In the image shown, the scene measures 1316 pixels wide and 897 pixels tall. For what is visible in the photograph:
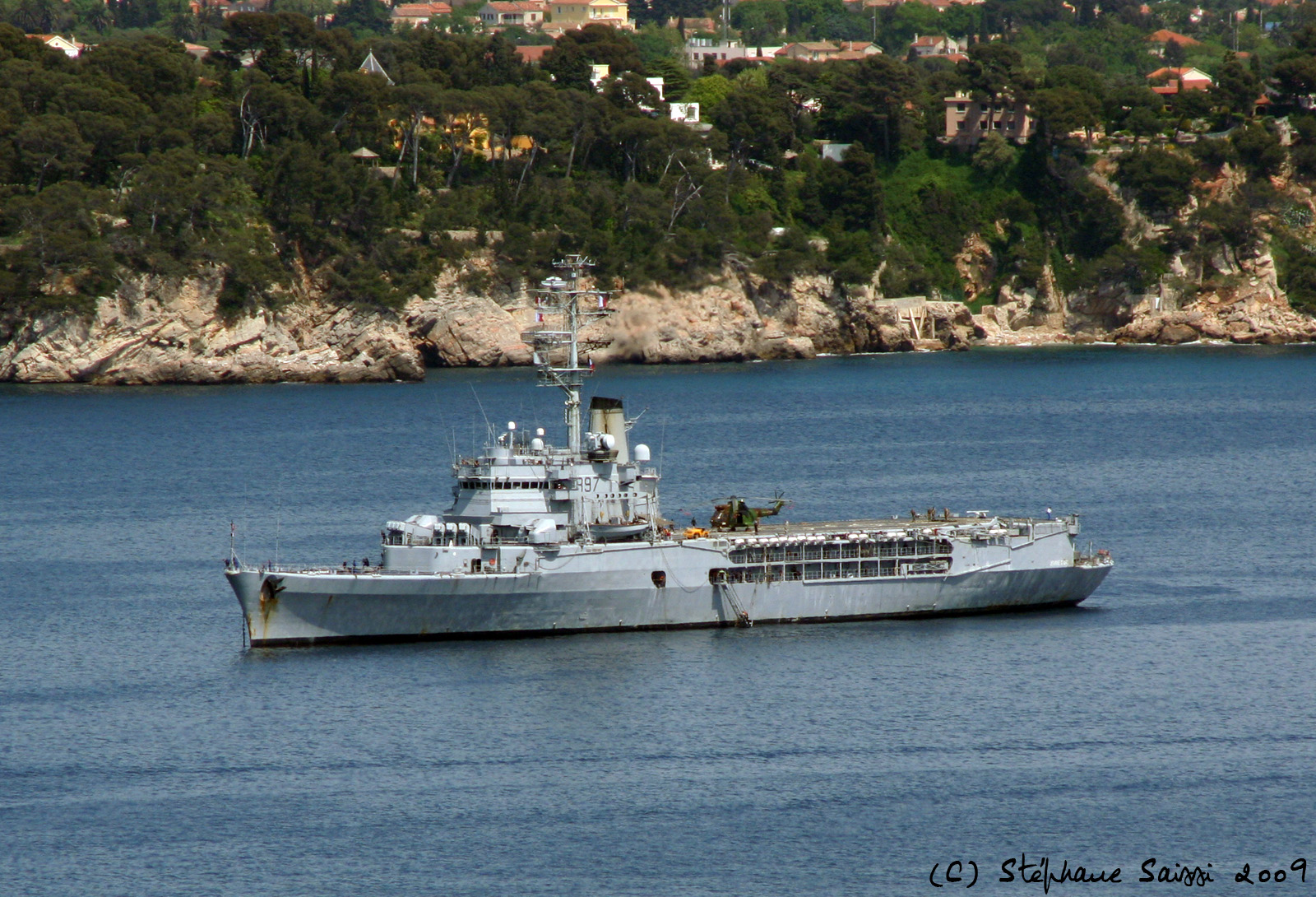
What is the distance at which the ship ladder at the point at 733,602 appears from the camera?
52.9 meters

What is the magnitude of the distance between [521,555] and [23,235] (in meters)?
82.1

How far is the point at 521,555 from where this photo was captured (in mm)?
51156

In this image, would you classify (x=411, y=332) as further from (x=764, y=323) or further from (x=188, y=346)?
(x=764, y=323)

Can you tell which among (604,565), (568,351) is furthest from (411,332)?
(604,565)

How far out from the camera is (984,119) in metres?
161

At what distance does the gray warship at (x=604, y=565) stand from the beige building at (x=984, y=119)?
356 ft

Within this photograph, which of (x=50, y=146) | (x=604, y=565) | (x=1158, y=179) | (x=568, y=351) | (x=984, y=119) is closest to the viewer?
(x=604, y=565)

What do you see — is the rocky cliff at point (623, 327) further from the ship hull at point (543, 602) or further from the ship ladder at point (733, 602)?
the ship ladder at point (733, 602)

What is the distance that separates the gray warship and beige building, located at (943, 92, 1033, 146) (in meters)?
108

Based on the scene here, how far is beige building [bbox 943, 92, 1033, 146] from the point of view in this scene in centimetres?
16012

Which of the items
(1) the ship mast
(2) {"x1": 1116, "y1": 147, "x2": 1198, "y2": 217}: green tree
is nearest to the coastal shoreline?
(2) {"x1": 1116, "y1": 147, "x2": 1198, "y2": 217}: green tree

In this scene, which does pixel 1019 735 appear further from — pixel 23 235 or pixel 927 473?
pixel 23 235

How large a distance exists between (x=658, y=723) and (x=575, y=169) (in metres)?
106

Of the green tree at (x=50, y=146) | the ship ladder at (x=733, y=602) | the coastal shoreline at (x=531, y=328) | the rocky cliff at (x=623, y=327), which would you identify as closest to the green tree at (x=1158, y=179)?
the rocky cliff at (x=623, y=327)
